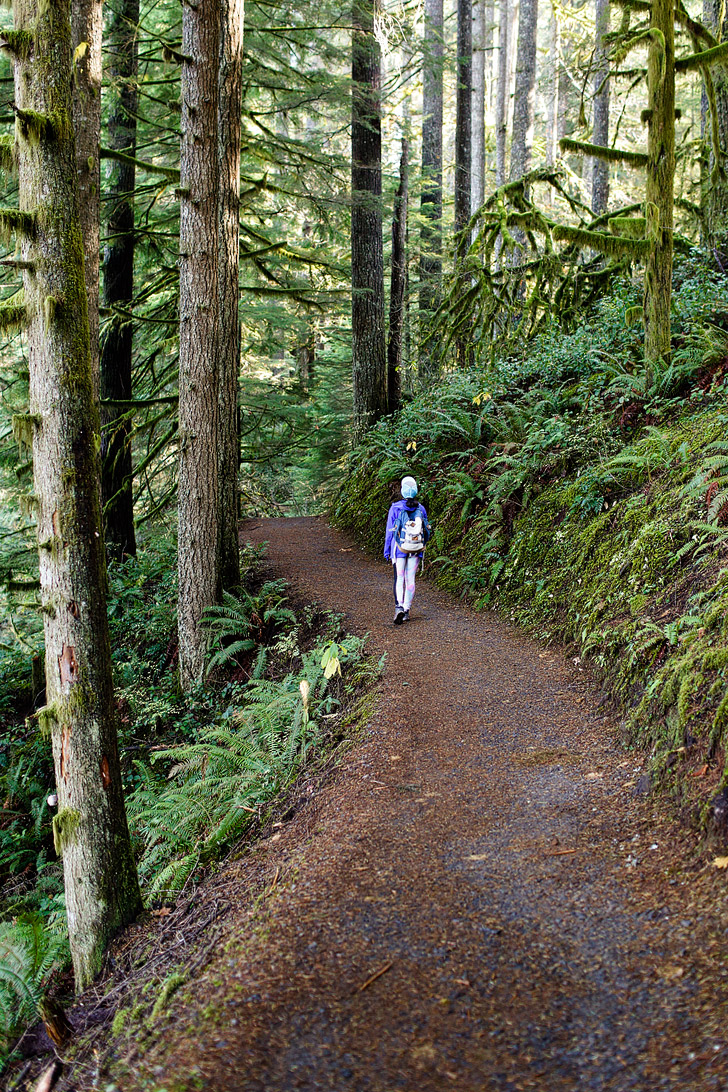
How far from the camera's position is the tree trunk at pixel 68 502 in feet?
14.3

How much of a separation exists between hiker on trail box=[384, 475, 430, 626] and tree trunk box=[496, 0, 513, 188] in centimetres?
1714

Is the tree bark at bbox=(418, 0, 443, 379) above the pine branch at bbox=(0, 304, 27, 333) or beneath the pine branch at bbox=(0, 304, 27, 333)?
above

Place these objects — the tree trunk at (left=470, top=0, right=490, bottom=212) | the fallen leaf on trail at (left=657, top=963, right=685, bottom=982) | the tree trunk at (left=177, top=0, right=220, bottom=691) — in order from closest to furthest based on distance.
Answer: the fallen leaf on trail at (left=657, top=963, right=685, bottom=982), the tree trunk at (left=177, top=0, right=220, bottom=691), the tree trunk at (left=470, top=0, right=490, bottom=212)

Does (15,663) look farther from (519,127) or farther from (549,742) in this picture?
(519,127)

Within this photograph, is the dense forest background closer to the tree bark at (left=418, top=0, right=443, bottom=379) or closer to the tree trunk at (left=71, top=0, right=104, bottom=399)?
the tree trunk at (left=71, top=0, right=104, bottom=399)

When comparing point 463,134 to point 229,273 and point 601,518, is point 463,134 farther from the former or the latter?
point 601,518

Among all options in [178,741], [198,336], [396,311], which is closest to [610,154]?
[198,336]

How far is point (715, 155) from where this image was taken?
1095cm

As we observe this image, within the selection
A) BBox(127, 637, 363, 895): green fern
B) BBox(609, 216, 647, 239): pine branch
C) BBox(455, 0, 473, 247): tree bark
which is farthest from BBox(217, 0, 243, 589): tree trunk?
BBox(455, 0, 473, 247): tree bark

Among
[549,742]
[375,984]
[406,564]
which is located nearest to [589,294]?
[406,564]

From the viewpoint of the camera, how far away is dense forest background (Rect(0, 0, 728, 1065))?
4621 mm

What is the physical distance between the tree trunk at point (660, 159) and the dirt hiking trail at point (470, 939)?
6.18 meters

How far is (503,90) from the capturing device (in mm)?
25875

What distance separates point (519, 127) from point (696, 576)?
1514cm
